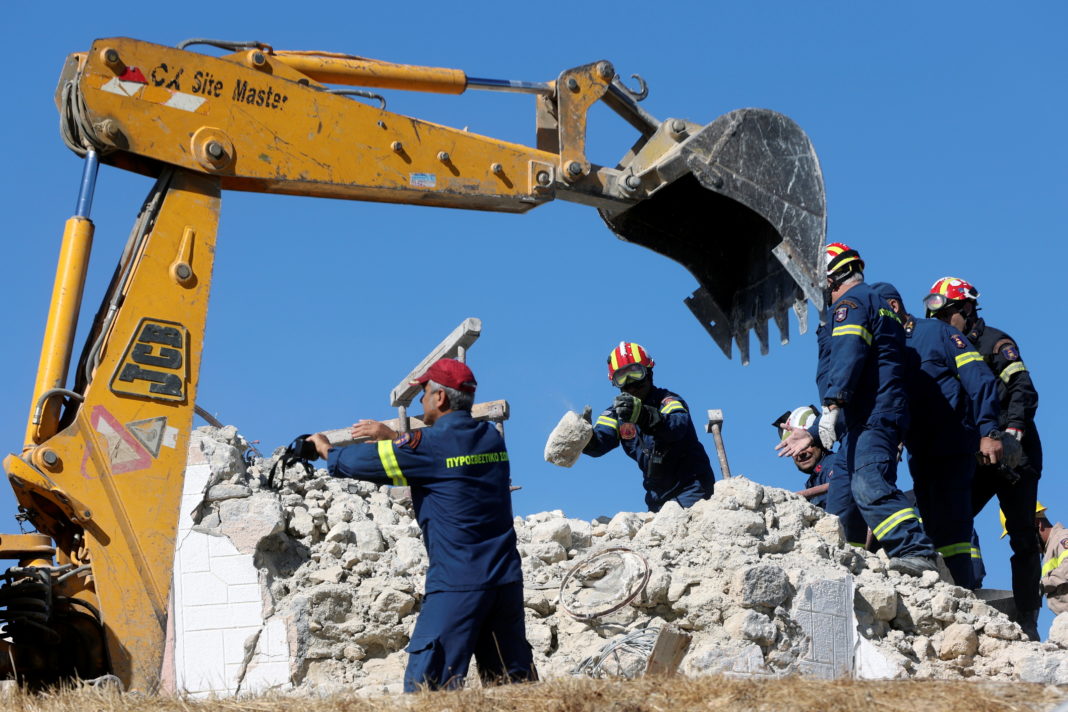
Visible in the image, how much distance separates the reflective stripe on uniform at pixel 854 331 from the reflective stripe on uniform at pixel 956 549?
63.1 inches

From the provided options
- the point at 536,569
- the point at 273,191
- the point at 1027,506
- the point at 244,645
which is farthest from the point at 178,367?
the point at 1027,506

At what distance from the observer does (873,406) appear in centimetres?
898

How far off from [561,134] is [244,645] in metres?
3.31

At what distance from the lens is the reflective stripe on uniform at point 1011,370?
10227mm

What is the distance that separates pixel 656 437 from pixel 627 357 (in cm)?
62

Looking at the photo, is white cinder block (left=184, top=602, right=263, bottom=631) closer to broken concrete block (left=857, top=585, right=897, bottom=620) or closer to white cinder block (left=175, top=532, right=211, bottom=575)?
white cinder block (left=175, top=532, right=211, bottom=575)

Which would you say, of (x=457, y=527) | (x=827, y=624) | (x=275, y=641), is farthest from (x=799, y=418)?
(x=457, y=527)

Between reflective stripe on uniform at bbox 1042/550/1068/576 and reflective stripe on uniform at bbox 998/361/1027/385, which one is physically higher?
reflective stripe on uniform at bbox 998/361/1027/385

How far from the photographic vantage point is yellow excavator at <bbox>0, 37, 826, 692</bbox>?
235 inches

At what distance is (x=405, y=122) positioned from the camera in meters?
7.04

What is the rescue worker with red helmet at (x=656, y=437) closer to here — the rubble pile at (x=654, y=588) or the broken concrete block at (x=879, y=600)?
the rubble pile at (x=654, y=588)

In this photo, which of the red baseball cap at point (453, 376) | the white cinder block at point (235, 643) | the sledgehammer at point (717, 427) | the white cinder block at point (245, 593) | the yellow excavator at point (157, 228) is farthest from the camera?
the sledgehammer at point (717, 427)

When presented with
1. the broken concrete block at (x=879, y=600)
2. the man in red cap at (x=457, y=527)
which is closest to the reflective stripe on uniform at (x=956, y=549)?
the broken concrete block at (x=879, y=600)

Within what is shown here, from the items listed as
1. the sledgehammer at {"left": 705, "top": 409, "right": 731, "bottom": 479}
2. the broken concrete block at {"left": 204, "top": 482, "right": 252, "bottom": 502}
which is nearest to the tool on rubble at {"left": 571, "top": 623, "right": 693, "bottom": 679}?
the broken concrete block at {"left": 204, "top": 482, "right": 252, "bottom": 502}
